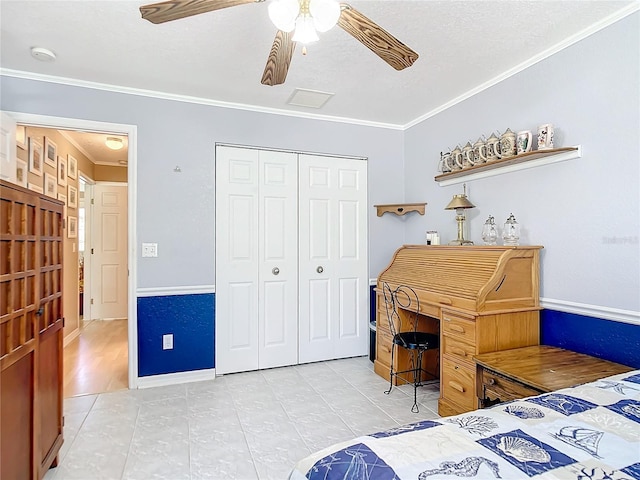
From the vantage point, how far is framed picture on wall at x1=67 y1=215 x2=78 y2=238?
4.54m

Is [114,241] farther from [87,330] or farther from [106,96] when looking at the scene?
[106,96]

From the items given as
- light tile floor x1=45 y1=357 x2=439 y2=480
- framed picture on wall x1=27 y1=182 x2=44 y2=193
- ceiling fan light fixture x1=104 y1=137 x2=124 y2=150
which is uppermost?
ceiling fan light fixture x1=104 y1=137 x2=124 y2=150

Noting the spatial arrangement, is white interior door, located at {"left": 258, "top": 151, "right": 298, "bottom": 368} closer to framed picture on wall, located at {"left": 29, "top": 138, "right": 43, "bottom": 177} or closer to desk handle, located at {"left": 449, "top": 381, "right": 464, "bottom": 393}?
desk handle, located at {"left": 449, "top": 381, "right": 464, "bottom": 393}

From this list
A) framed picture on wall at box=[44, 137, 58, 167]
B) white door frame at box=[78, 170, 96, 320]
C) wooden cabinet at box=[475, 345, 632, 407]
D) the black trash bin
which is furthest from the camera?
white door frame at box=[78, 170, 96, 320]

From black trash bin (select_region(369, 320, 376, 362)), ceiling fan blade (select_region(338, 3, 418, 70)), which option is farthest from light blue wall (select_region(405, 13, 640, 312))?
black trash bin (select_region(369, 320, 376, 362))

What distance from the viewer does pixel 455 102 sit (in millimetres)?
3297

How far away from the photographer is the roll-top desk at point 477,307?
230 centimetres

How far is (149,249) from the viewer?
3133 mm

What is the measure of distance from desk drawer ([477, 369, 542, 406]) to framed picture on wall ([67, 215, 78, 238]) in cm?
482

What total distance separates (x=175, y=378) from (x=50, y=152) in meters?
2.68

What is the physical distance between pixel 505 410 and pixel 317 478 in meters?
0.72

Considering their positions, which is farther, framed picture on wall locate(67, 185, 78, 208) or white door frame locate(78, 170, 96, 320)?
white door frame locate(78, 170, 96, 320)

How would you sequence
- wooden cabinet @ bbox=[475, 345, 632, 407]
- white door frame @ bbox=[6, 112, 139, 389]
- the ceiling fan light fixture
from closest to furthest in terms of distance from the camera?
wooden cabinet @ bbox=[475, 345, 632, 407] < white door frame @ bbox=[6, 112, 139, 389] < the ceiling fan light fixture

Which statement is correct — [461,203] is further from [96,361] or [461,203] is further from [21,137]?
[96,361]
